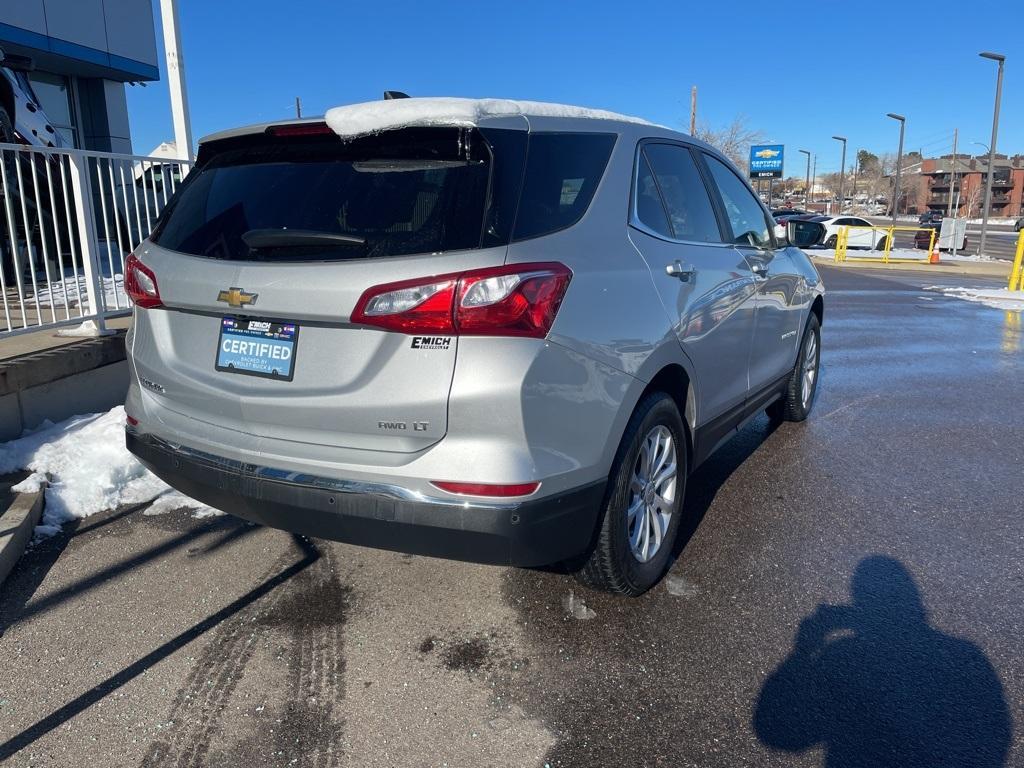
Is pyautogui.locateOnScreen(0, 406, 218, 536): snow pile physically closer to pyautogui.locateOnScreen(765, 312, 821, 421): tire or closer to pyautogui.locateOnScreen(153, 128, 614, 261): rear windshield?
pyautogui.locateOnScreen(153, 128, 614, 261): rear windshield

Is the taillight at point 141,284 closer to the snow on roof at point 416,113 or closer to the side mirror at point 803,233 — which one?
the snow on roof at point 416,113

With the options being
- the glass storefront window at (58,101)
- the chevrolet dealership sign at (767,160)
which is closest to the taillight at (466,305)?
the glass storefront window at (58,101)

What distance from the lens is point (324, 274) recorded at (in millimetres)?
2441

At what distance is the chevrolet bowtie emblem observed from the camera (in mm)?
2559

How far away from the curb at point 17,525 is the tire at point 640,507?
2391 mm

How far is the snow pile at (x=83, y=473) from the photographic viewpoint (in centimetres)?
394

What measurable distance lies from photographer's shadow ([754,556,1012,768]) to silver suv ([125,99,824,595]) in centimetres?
68

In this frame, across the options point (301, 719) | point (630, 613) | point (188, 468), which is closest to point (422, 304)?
point (188, 468)

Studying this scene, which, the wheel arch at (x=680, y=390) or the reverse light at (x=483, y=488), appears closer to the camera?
the reverse light at (x=483, y=488)

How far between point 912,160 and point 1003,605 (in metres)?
167

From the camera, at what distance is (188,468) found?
110 inches

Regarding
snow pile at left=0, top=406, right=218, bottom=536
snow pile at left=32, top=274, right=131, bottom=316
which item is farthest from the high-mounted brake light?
snow pile at left=32, top=274, right=131, bottom=316

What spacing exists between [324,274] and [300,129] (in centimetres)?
65

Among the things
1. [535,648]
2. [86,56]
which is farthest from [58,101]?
[535,648]
